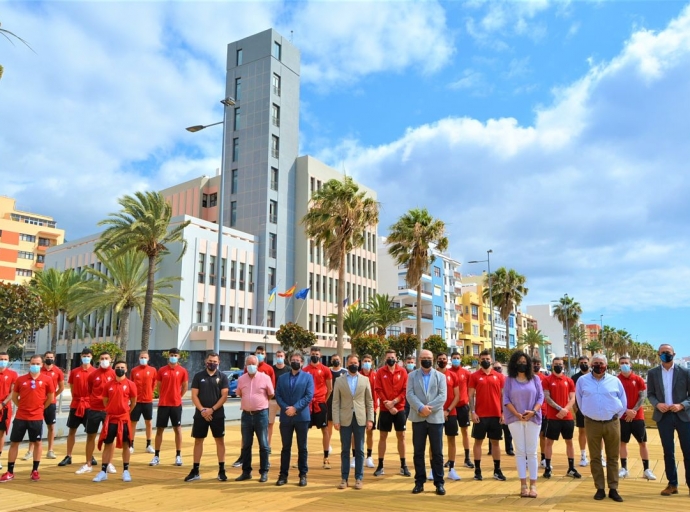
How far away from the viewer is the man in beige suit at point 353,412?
361 inches

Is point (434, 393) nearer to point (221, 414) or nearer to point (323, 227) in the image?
point (221, 414)

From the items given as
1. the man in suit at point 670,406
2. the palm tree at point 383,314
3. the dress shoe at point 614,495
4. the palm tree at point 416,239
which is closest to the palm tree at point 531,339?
the palm tree at point 383,314

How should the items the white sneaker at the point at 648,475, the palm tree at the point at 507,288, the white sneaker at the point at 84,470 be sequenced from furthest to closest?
1. the palm tree at the point at 507,288
2. the white sneaker at the point at 84,470
3. the white sneaker at the point at 648,475

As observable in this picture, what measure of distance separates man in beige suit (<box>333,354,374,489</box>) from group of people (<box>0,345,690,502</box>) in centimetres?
2

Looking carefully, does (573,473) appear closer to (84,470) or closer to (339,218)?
(84,470)

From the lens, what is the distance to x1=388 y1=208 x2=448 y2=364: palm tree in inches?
1531

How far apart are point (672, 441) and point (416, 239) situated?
30374mm

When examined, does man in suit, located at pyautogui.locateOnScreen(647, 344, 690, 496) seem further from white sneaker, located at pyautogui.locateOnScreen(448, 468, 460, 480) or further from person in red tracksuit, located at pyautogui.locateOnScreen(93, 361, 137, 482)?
person in red tracksuit, located at pyautogui.locateOnScreen(93, 361, 137, 482)

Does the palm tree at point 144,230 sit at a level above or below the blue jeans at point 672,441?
above

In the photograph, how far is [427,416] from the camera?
349 inches

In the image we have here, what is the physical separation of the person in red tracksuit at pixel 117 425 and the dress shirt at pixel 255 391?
192 centimetres

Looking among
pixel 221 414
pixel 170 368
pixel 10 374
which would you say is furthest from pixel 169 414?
pixel 10 374

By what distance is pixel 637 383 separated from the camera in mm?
10242

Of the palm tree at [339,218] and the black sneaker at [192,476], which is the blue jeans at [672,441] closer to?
the black sneaker at [192,476]
